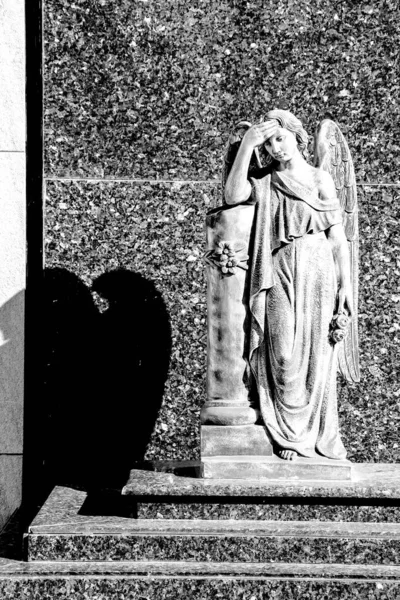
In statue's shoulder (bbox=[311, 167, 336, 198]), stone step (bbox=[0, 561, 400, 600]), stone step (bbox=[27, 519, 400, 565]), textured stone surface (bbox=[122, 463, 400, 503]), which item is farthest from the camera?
statue's shoulder (bbox=[311, 167, 336, 198])

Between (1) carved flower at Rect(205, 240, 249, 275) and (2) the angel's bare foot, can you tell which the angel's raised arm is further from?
(2) the angel's bare foot

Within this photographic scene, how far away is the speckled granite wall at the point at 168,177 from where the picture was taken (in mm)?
6609

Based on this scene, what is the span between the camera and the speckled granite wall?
6609mm

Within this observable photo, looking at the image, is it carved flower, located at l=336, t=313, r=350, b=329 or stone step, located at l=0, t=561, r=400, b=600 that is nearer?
stone step, located at l=0, t=561, r=400, b=600

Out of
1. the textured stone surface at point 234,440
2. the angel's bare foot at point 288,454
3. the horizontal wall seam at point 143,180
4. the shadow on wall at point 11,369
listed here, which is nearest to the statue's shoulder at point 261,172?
the horizontal wall seam at point 143,180

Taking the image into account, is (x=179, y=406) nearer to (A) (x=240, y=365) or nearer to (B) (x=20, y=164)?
(A) (x=240, y=365)

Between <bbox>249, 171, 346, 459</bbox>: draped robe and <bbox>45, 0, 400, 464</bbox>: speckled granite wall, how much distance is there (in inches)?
45.8

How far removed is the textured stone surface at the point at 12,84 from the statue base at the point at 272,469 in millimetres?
2374

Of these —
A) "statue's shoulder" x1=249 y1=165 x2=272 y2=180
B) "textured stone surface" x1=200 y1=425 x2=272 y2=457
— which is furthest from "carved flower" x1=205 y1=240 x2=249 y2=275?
"textured stone surface" x1=200 y1=425 x2=272 y2=457

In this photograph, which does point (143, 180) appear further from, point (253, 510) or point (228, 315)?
point (253, 510)

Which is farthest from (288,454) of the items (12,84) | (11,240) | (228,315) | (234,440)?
(12,84)

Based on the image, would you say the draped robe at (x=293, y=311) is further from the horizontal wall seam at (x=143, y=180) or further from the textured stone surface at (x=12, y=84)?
the textured stone surface at (x=12, y=84)

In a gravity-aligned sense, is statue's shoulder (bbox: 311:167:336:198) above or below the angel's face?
below

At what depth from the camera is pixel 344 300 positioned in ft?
18.2
